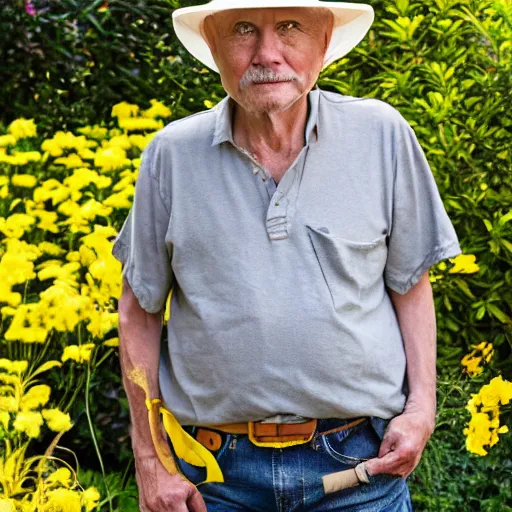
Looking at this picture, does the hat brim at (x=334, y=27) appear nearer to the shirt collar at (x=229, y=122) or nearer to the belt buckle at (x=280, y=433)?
the shirt collar at (x=229, y=122)

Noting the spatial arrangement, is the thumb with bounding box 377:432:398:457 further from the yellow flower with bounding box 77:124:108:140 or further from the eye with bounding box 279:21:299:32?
the yellow flower with bounding box 77:124:108:140

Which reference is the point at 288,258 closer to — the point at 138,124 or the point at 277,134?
the point at 277,134

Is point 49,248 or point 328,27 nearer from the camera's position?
point 328,27

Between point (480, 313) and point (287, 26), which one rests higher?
point (287, 26)

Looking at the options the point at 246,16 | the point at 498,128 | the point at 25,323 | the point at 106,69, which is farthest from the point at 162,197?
the point at 106,69

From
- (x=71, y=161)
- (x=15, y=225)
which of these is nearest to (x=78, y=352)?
(x=15, y=225)

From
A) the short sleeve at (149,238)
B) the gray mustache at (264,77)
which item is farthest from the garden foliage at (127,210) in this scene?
the gray mustache at (264,77)

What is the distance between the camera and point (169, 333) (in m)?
2.35

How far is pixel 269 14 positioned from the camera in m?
2.19

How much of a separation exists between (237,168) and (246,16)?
30 centimetres

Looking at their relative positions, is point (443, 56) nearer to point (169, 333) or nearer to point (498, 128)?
point (498, 128)

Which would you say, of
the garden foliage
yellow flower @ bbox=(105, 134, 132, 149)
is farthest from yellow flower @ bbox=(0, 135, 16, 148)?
yellow flower @ bbox=(105, 134, 132, 149)

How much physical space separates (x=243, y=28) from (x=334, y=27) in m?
0.31

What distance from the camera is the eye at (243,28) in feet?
7.27
